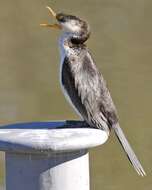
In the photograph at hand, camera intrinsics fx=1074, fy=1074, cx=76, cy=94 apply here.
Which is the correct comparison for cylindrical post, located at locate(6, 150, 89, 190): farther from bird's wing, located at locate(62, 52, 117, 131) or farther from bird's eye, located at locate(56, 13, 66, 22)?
bird's eye, located at locate(56, 13, 66, 22)

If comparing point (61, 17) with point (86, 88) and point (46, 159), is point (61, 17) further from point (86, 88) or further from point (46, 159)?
point (46, 159)

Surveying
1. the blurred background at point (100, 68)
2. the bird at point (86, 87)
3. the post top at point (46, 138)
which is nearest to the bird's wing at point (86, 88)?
the bird at point (86, 87)

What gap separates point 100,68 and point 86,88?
5.61 metres

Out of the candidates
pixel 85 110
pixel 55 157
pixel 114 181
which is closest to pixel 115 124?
pixel 85 110

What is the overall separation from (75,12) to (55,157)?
9.81 m

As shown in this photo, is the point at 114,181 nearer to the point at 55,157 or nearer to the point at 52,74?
Result: the point at 52,74

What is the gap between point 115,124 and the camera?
6.61 m

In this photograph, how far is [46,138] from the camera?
5.25 metres

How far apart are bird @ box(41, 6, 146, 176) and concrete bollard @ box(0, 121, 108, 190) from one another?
1.04 m

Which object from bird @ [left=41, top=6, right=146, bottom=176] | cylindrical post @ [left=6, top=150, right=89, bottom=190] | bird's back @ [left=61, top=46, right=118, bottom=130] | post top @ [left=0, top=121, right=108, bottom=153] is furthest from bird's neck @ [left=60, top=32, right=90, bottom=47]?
cylindrical post @ [left=6, top=150, right=89, bottom=190]

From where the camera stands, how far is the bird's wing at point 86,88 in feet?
21.6

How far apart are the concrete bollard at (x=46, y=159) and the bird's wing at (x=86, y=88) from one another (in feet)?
3.68

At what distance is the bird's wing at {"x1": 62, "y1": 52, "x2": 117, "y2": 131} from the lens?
6.57m

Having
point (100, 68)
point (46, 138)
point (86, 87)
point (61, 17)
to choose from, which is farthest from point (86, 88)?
point (100, 68)
